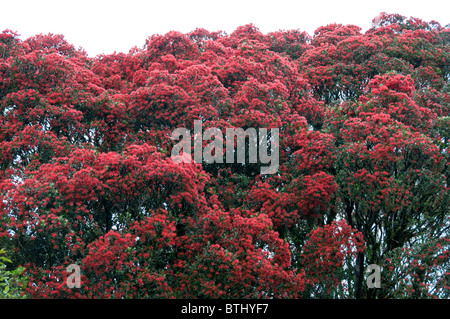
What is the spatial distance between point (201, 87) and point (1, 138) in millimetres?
6750

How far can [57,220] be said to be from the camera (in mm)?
12578

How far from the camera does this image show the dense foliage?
12758mm

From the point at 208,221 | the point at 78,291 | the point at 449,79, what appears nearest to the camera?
the point at 78,291

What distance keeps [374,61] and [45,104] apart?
13.4 meters

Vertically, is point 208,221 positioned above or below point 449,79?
below

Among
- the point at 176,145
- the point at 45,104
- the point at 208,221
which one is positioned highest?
the point at 45,104

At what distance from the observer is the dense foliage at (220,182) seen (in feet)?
41.9

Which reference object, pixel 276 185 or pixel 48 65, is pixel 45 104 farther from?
pixel 276 185

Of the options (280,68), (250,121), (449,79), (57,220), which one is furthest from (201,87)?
(449,79)

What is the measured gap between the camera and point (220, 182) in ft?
53.5

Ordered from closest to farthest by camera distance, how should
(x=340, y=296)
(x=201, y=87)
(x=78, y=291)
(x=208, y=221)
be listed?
(x=78, y=291)
(x=208, y=221)
(x=340, y=296)
(x=201, y=87)

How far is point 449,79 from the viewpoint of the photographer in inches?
869

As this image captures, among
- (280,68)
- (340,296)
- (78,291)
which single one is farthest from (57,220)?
(280,68)

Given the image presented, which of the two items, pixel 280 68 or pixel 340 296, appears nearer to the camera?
pixel 340 296
